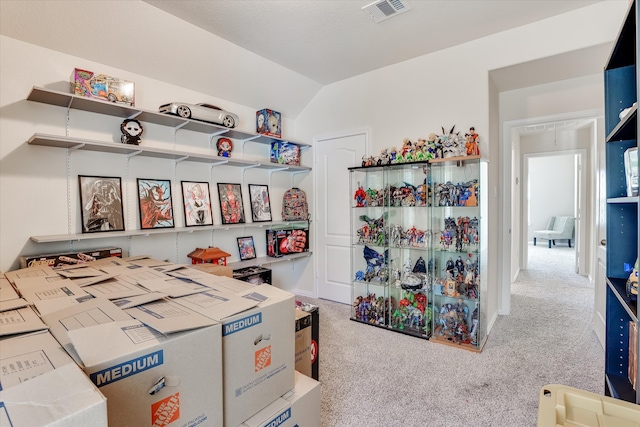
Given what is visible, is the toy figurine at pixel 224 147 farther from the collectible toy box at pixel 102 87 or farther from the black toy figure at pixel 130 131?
the collectible toy box at pixel 102 87

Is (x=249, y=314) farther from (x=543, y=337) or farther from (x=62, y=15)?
(x=543, y=337)

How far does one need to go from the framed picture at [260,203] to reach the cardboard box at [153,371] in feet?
9.14

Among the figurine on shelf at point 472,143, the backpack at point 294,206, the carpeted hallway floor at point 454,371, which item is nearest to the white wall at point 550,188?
the carpeted hallway floor at point 454,371

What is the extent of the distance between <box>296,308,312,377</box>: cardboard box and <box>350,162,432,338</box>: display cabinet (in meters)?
1.52

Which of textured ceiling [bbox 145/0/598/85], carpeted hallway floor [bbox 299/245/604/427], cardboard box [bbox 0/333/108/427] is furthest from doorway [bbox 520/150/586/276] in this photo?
cardboard box [bbox 0/333/108/427]

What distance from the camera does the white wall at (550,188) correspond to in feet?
26.9

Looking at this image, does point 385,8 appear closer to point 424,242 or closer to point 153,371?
point 424,242

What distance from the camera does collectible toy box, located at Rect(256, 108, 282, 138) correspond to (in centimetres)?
361

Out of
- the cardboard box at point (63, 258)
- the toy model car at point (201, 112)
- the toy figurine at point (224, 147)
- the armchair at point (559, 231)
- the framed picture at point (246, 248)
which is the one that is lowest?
the armchair at point (559, 231)

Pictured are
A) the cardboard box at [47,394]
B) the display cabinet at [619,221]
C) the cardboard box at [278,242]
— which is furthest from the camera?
the cardboard box at [278,242]

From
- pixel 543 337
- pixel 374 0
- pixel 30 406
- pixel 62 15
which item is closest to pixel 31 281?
pixel 30 406

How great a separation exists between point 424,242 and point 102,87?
3.02 meters

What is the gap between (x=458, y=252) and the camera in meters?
2.82

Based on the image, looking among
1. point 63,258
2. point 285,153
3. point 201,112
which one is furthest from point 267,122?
point 63,258
